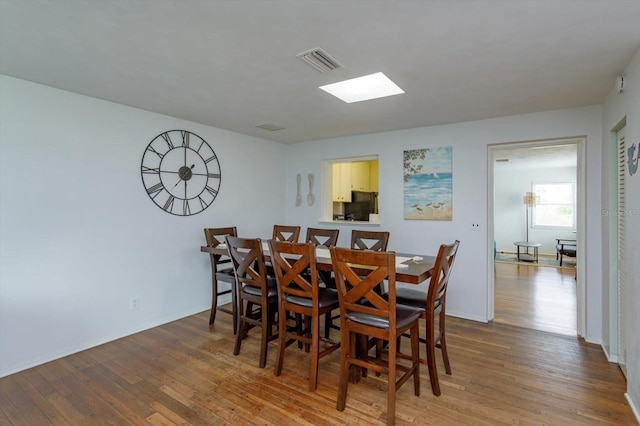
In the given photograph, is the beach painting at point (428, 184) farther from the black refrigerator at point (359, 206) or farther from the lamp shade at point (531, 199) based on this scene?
the lamp shade at point (531, 199)

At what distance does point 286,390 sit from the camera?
2270mm

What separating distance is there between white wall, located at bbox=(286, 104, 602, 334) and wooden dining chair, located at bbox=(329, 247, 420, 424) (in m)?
1.92

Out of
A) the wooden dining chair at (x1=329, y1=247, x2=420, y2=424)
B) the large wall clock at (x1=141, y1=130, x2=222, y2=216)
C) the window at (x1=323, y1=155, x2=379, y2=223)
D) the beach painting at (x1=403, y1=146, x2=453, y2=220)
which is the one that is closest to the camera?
the wooden dining chair at (x1=329, y1=247, x2=420, y2=424)

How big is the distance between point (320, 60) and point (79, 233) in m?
2.60

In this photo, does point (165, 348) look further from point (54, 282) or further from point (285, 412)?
point (285, 412)

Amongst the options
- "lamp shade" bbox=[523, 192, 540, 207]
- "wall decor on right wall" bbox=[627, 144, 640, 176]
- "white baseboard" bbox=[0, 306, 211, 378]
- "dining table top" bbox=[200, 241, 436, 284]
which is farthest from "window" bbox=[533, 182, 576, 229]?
"white baseboard" bbox=[0, 306, 211, 378]

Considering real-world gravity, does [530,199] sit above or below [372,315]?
above

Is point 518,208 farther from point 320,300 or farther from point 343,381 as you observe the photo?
point 343,381

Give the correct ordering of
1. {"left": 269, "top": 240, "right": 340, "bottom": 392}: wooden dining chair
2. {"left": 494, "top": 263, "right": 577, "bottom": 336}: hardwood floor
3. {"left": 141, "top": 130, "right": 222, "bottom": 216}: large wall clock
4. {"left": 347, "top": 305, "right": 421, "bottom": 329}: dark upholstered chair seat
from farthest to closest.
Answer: {"left": 494, "top": 263, "right": 577, "bottom": 336}: hardwood floor
{"left": 141, "top": 130, "right": 222, "bottom": 216}: large wall clock
{"left": 269, "top": 240, "right": 340, "bottom": 392}: wooden dining chair
{"left": 347, "top": 305, "right": 421, "bottom": 329}: dark upholstered chair seat

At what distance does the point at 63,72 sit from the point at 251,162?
2.46 meters

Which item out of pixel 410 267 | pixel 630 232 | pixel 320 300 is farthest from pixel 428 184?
pixel 320 300

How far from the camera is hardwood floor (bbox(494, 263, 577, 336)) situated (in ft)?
11.8

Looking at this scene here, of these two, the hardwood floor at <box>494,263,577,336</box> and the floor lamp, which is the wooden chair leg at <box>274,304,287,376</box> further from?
the floor lamp

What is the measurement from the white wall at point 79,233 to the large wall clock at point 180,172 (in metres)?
0.09
